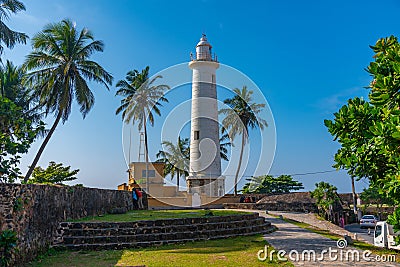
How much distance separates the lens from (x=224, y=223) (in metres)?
13.7

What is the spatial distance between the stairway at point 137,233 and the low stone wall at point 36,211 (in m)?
0.56

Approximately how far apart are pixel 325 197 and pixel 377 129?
26.0 metres

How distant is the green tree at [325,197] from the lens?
26.7 meters

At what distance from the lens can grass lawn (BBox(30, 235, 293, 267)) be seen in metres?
8.81

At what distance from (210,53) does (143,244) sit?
22630mm

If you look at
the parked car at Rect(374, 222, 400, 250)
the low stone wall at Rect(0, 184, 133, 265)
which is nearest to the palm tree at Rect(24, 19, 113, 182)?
the low stone wall at Rect(0, 184, 133, 265)

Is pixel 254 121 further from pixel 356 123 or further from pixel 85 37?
pixel 356 123

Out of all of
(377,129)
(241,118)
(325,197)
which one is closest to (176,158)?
(241,118)

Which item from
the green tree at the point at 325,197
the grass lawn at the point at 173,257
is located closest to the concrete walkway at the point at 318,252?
the grass lawn at the point at 173,257

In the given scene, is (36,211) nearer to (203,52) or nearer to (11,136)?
(11,136)

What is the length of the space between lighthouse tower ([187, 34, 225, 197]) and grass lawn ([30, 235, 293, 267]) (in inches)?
694

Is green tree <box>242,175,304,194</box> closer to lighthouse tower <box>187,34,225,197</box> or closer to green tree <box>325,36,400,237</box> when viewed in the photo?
lighthouse tower <box>187,34,225,197</box>

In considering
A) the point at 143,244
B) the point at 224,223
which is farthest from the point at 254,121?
Result: the point at 143,244

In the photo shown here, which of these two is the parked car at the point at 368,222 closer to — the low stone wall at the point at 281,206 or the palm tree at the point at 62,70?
the low stone wall at the point at 281,206
